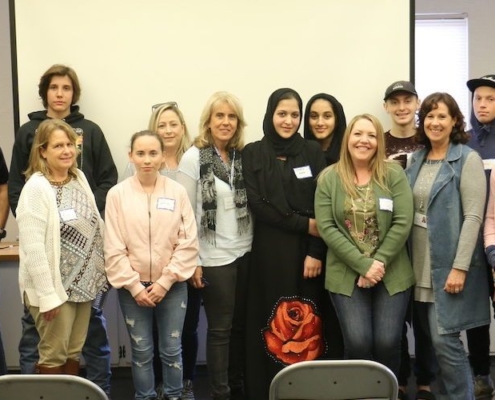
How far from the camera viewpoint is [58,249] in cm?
264

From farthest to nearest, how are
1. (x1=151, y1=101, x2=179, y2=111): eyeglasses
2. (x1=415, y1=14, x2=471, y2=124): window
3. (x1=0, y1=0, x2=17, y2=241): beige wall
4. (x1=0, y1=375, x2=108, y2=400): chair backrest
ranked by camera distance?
1. (x1=415, y1=14, x2=471, y2=124): window
2. (x1=0, y1=0, x2=17, y2=241): beige wall
3. (x1=151, y1=101, x2=179, y2=111): eyeglasses
4. (x1=0, y1=375, x2=108, y2=400): chair backrest

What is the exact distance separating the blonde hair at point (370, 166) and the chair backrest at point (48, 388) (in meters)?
1.51

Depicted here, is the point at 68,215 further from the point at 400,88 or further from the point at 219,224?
the point at 400,88

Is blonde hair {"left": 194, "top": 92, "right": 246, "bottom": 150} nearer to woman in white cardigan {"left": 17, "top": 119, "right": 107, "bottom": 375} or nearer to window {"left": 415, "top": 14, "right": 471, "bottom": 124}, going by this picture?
woman in white cardigan {"left": 17, "top": 119, "right": 107, "bottom": 375}

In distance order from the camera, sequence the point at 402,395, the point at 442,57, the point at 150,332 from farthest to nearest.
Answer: the point at 442,57, the point at 402,395, the point at 150,332

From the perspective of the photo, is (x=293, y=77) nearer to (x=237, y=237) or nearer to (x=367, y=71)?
(x=367, y=71)

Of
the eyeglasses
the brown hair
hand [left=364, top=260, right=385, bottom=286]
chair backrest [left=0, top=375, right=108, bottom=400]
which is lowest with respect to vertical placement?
chair backrest [left=0, top=375, right=108, bottom=400]

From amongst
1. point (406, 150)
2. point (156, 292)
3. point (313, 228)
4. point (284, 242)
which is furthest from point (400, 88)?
point (156, 292)

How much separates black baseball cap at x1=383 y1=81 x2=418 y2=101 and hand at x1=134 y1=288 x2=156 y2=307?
1788 millimetres

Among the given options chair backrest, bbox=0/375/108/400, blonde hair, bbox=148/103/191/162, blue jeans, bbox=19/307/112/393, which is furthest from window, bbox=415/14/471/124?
chair backrest, bbox=0/375/108/400

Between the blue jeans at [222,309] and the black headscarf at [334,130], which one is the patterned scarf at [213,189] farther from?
the black headscarf at [334,130]

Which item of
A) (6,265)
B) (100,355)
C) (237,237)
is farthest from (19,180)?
(237,237)

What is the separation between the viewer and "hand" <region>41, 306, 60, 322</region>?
264 centimetres

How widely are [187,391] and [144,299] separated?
778mm
